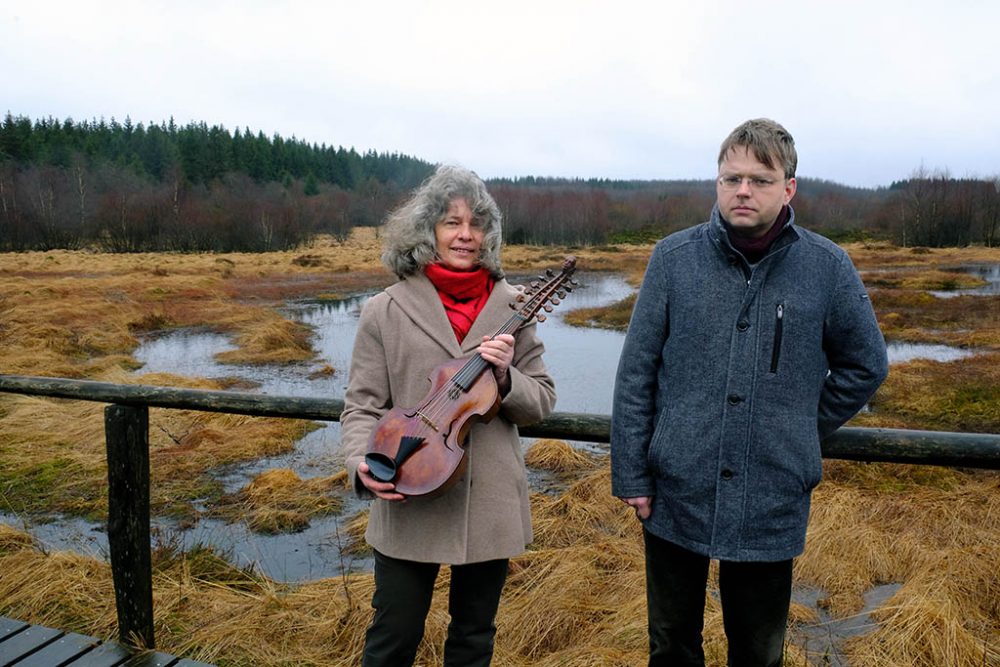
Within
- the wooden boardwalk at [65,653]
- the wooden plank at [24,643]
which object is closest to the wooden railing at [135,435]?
the wooden boardwalk at [65,653]

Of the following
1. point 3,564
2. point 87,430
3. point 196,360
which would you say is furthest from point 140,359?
point 3,564

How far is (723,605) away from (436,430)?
1.07 metres

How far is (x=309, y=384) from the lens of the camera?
14008 mm

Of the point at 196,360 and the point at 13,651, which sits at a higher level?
the point at 13,651

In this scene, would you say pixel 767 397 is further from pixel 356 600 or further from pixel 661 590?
pixel 356 600

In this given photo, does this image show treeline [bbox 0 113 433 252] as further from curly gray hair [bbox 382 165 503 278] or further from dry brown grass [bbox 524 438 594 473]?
curly gray hair [bbox 382 165 503 278]

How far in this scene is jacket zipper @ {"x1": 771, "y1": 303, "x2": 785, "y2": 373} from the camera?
2148 millimetres

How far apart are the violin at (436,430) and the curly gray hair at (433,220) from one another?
34 cm

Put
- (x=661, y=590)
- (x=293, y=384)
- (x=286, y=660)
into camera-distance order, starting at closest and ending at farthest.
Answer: (x=661, y=590) → (x=286, y=660) → (x=293, y=384)

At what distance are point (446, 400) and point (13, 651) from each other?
2337mm

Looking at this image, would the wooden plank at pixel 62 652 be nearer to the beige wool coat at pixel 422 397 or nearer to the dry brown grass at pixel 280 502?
the beige wool coat at pixel 422 397

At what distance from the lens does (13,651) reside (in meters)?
3.08

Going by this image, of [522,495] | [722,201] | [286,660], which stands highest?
[722,201]

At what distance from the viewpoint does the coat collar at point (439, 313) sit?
7.91 ft
